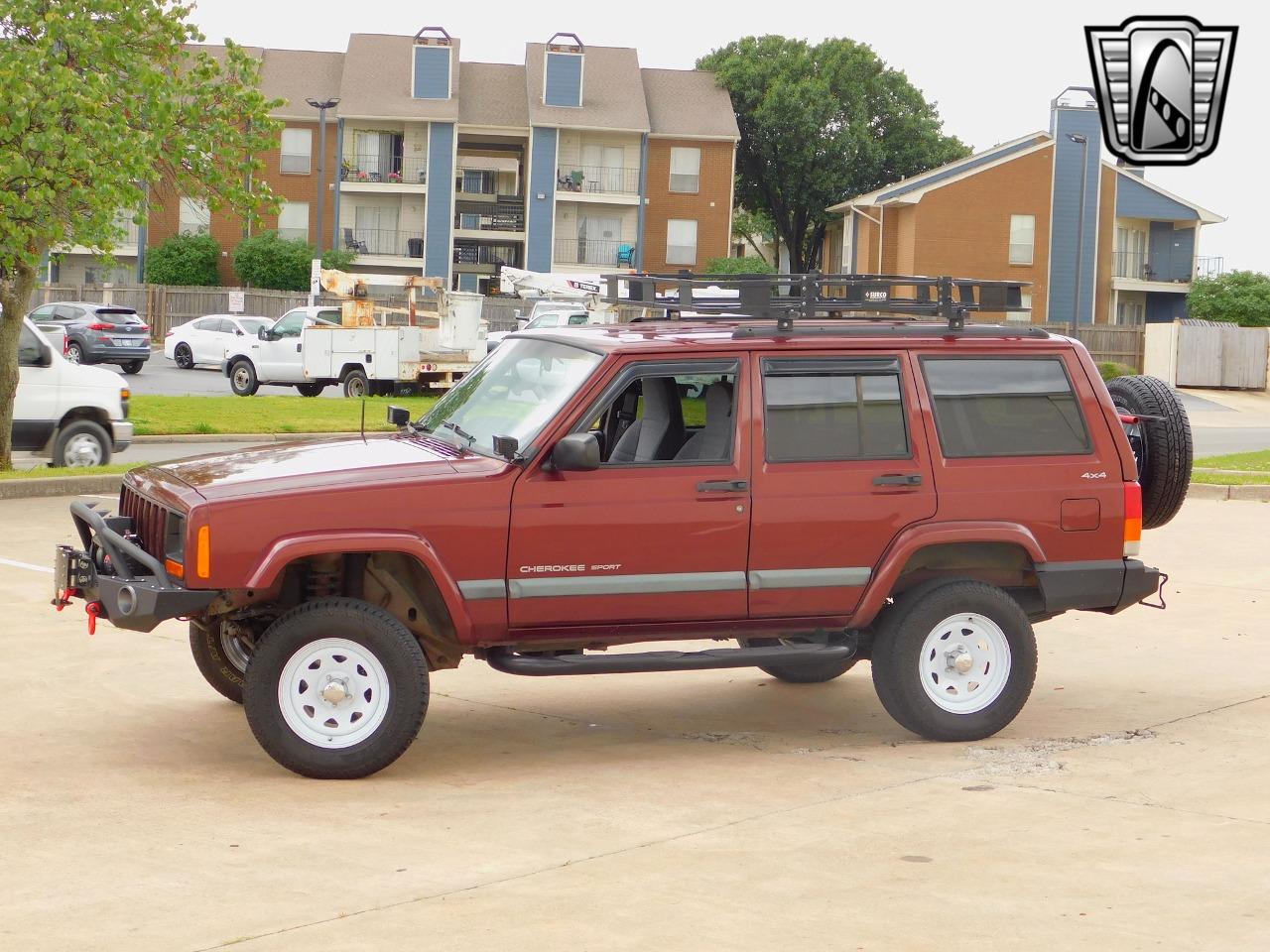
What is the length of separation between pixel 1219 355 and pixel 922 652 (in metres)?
48.6

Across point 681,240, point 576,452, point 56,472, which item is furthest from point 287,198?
point 576,452

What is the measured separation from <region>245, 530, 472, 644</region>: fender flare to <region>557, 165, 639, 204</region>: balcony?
184ft

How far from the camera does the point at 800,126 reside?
6975cm

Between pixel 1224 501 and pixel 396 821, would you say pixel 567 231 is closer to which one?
pixel 1224 501

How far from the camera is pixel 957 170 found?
6059 centimetres

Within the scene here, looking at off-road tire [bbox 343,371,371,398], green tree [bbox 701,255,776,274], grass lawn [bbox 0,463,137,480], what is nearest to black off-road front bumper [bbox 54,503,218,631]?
grass lawn [bbox 0,463,137,480]

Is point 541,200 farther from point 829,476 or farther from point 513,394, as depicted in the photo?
point 829,476

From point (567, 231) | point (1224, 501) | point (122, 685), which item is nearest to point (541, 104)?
point (567, 231)

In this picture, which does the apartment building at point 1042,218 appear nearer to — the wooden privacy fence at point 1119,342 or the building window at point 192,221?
the wooden privacy fence at point 1119,342

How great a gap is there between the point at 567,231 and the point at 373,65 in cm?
930

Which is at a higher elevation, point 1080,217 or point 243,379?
point 1080,217

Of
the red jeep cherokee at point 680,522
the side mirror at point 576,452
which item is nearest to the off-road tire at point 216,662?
the red jeep cherokee at point 680,522

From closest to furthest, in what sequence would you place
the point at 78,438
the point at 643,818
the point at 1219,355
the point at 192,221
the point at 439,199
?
the point at 643,818 → the point at 78,438 → the point at 1219,355 → the point at 439,199 → the point at 192,221

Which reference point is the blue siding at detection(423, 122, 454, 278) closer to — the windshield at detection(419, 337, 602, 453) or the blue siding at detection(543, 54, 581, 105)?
the blue siding at detection(543, 54, 581, 105)
